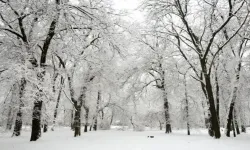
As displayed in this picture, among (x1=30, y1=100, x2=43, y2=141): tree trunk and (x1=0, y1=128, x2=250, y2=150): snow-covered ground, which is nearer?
(x1=0, y1=128, x2=250, y2=150): snow-covered ground

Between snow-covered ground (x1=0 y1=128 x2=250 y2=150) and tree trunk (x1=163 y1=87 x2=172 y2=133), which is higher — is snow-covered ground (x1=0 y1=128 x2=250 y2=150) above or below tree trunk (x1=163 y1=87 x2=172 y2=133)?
below

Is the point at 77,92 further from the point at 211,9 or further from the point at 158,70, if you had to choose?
the point at 211,9

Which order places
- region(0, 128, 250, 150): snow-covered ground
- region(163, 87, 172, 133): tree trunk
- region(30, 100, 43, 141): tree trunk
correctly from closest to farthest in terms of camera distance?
1. region(0, 128, 250, 150): snow-covered ground
2. region(30, 100, 43, 141): tree trunk
3. region(163, 87, 172, 133): tree trunk

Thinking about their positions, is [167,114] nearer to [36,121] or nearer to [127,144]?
[127,144]

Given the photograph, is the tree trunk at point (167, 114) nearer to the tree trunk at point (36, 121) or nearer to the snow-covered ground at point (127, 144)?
the snow-covered ground at point (127, 144)

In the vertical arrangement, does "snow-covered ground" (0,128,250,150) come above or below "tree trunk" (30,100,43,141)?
below

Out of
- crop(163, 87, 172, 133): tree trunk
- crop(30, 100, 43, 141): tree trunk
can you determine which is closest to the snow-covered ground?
crop(30, 100, 43, 141): tree trunk

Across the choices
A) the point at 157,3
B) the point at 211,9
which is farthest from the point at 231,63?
the point at 157,3

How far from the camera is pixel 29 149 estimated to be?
8242mm

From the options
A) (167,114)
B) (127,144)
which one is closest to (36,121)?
(127,144)

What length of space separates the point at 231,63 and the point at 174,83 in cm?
640

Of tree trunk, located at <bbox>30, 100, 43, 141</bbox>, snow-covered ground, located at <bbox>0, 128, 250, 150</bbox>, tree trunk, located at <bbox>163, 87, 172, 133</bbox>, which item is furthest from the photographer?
tree trunk, located at <bbox>163, 87, 172, 133</bbox>

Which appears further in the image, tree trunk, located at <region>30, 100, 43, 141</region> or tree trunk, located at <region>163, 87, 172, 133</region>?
tree trunk, located at <region>163, 87, 172, 133</region>

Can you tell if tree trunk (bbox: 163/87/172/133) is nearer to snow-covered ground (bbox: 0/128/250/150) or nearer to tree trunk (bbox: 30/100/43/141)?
snow-covered ground (bbox: 0/128/250/150)
